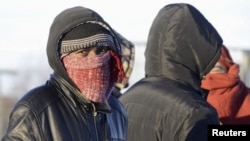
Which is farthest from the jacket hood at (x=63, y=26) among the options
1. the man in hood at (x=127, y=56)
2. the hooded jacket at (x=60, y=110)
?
the man in hood at (x=127, y=56)

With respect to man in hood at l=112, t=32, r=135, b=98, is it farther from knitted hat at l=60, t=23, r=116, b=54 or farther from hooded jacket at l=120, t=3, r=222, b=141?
knitted hat at l=60, t=23, r=116, b=54

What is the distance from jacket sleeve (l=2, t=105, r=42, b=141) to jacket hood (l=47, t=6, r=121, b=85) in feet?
0.81

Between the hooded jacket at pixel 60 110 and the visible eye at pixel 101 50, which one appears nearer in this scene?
the hooded jacket at pixel 60 110

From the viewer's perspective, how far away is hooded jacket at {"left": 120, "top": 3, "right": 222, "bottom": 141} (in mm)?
4918

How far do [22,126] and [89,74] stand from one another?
411mm

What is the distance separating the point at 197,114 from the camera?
16.1 ft

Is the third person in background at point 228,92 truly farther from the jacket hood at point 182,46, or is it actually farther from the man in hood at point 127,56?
the jacket hood at point 182,46

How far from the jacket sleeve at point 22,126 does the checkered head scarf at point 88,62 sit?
0.29 metres

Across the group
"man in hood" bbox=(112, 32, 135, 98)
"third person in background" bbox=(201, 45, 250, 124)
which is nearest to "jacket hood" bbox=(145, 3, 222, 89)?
"third person in background" bbox=(201, 45, 250, 124)

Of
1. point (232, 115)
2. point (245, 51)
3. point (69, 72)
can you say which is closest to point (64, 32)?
point (69, 72)

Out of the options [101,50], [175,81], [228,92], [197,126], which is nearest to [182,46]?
[175,81]

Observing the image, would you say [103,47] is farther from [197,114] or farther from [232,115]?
[232,115]

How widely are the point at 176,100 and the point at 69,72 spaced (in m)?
0.77

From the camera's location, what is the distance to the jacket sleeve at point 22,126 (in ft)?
13.8
